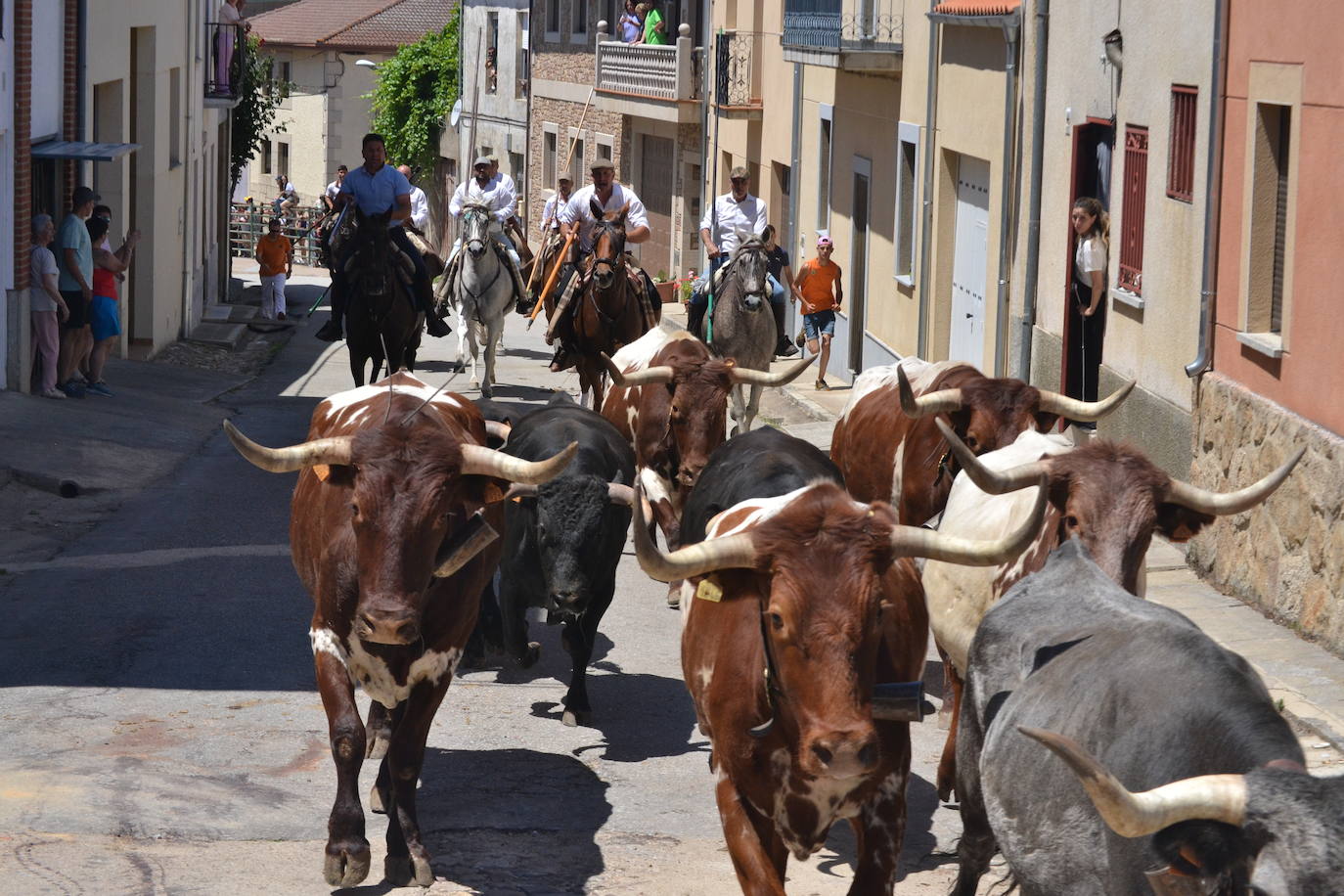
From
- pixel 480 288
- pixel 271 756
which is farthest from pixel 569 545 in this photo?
pixel 480 288

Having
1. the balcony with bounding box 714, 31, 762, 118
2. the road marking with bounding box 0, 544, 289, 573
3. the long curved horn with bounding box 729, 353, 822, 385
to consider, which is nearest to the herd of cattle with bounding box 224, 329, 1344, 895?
the long curved horn with bounding box 729, 353, 822, 385

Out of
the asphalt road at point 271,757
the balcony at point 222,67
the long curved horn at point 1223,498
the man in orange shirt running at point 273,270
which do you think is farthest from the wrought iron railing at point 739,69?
the long curved horn at point 1223,498

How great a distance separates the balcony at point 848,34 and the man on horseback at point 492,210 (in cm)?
424

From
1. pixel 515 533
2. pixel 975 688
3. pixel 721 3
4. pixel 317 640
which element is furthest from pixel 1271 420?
pixel 721 3

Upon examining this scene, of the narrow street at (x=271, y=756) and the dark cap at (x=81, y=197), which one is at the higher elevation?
the dark cap at (x=81, y=197)

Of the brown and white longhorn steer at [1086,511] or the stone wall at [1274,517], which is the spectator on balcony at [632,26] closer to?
the stone wall at [1274,517]

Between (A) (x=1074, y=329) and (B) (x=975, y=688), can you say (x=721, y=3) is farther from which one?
(B) (x=975, y=688)

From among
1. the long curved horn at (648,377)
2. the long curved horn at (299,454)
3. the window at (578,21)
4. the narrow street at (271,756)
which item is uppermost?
the window at (578,21)

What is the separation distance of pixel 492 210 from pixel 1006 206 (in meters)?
7.19

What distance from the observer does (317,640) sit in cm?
657

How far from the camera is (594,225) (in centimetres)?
1755

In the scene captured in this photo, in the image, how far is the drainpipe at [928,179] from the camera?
770 inches

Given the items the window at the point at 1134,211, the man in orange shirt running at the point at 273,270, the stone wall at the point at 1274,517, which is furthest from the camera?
the man in orange shirt running at the point at 273,270

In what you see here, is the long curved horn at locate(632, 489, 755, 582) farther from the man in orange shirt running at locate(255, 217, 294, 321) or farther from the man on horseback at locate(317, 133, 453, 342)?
the man in orange shirt running at locate(255, 217, 294, 321)
